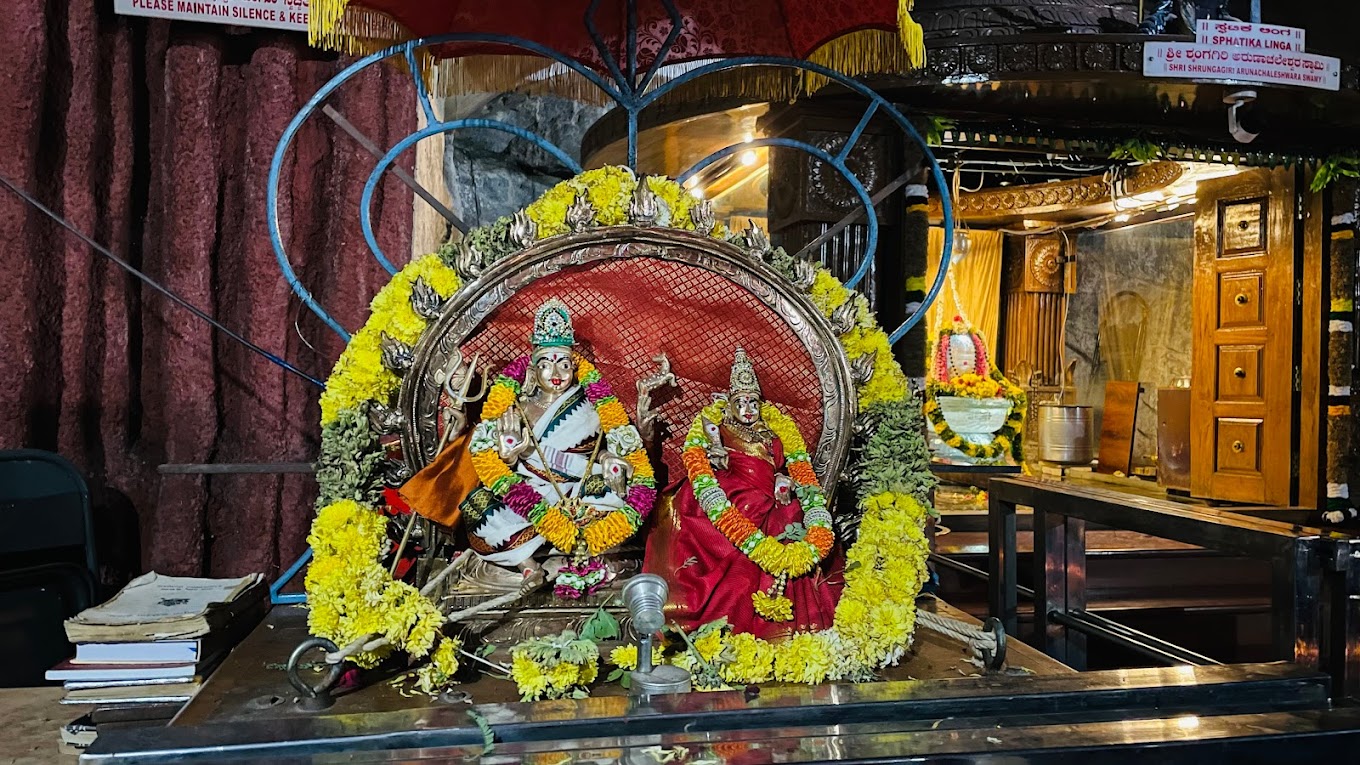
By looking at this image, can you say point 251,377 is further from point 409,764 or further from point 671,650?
point 409,764

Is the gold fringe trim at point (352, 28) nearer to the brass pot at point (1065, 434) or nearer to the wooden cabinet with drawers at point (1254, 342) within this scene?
the wooden cabinet with drawers at point (1254, 342)

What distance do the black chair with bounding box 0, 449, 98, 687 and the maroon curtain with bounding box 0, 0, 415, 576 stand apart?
0.99ft

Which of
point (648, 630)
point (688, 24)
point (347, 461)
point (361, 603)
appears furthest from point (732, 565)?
point (688, 24)

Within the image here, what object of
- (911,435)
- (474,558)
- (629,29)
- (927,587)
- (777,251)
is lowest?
(927,587)

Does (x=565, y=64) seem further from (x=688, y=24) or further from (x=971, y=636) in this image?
(x=971, y=636)

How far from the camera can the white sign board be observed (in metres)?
4.76

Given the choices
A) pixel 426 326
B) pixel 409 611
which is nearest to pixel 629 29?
pixel 426 326

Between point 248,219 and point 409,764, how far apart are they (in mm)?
2863

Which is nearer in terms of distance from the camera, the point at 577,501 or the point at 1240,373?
the point at 577,501

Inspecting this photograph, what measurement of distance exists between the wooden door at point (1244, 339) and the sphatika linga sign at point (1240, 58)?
2770 mm

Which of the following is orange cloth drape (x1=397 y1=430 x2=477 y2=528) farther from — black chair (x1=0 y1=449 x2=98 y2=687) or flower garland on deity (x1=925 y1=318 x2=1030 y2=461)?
flower garland on deity (x1=925 y1=318 x2=1030 y2=461)

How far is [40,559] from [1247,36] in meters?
5.90

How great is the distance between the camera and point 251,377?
383 centimetres

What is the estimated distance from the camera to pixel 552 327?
266cm
